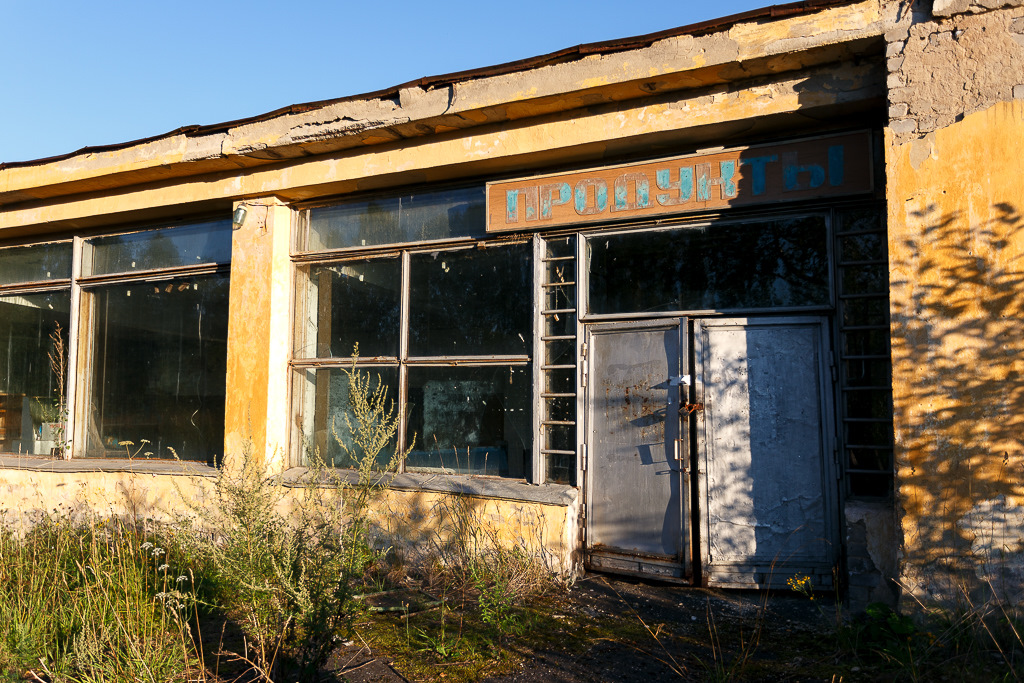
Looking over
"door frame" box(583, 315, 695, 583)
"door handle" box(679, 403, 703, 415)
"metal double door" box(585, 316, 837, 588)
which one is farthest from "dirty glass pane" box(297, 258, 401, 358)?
"door handle" box(679, 403, 703, 415)

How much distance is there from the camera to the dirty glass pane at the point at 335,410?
632cm

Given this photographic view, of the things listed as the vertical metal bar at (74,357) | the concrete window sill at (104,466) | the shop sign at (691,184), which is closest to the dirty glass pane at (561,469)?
the shop sign at (691,184)

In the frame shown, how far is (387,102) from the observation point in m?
5.84

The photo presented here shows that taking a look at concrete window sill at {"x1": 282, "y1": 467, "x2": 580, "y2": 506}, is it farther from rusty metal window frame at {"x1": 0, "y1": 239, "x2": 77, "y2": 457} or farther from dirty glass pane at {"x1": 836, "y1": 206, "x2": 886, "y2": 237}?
rusty metal window frame at {"x1": 0, "y1": 239, "x2": 77, "y2": 457}

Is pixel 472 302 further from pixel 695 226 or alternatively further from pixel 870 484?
pixel 870 484

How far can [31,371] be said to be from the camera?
8.16m

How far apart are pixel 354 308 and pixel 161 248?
2617 mm

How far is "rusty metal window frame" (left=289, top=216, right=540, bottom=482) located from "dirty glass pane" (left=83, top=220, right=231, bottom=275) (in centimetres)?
104

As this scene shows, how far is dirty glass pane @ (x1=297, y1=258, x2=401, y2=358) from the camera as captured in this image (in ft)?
21.0

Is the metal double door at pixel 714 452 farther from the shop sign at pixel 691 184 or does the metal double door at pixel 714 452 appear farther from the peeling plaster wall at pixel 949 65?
the peeling plaster wall at pixel 949 65

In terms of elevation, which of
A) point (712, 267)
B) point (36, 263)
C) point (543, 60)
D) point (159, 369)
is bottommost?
point (159, 369)

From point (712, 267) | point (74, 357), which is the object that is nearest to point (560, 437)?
point (712, 267)

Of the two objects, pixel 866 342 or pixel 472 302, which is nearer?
pixel 866 342

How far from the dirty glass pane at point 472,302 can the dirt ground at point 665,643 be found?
2150mm
